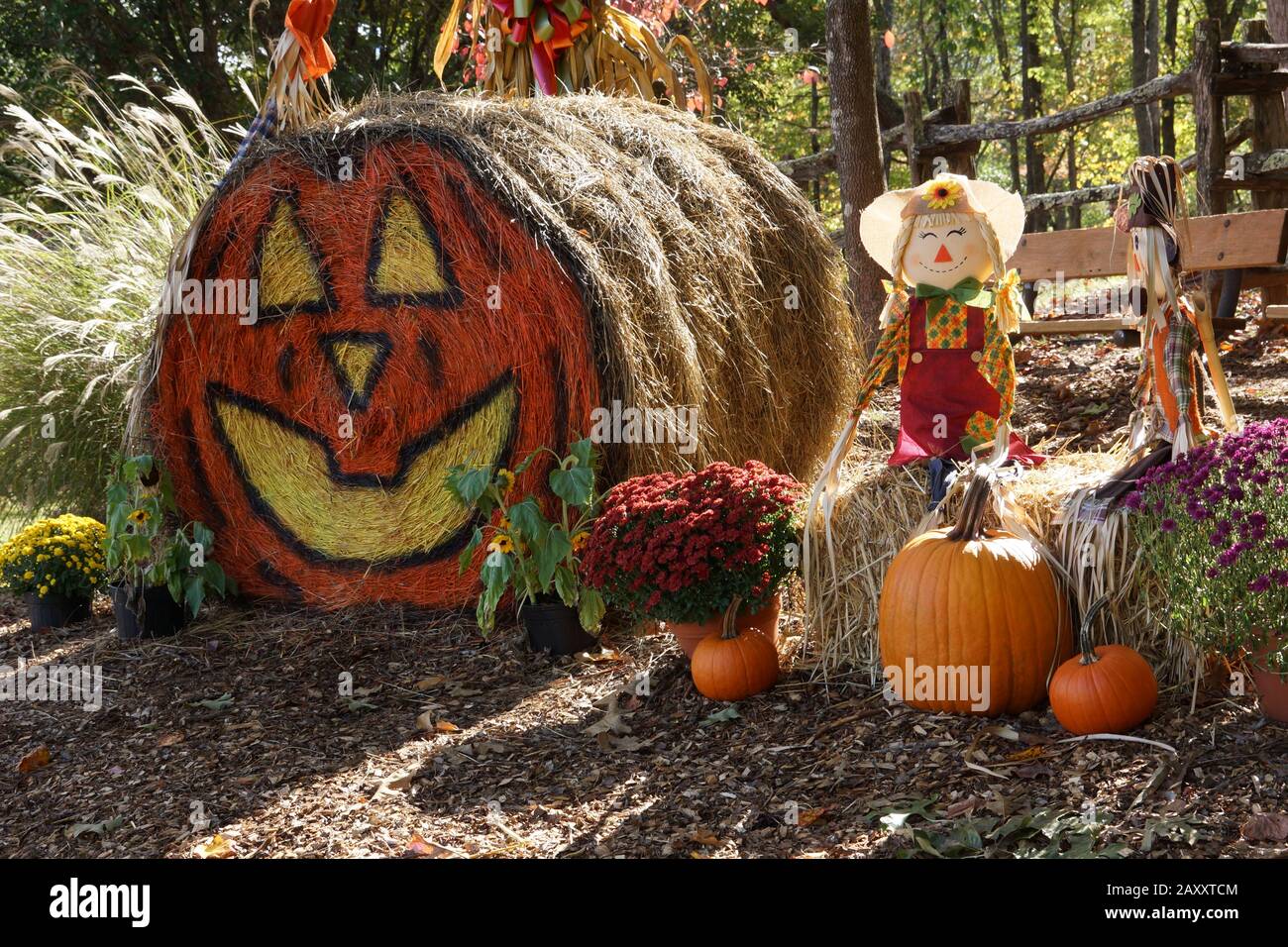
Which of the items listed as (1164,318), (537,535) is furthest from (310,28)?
(1164,318)

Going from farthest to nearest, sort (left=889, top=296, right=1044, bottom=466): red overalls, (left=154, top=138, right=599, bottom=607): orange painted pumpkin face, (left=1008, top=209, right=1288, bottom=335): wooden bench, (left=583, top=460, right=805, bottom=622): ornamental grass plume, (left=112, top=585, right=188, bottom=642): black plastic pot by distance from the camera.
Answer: (left=1008, top=209, right=1288, bottom=335): wooden bench, (left=112, top=585, right=188, bottom=642): black plastic pot, (left=154, top=138, right=599, bottom=607): orange painted pumpkin face, (left=889, top=296, right=1044, bottom=466): red overalls, (left=583, top=460, right=805, bottom=622): ornamental grass plume

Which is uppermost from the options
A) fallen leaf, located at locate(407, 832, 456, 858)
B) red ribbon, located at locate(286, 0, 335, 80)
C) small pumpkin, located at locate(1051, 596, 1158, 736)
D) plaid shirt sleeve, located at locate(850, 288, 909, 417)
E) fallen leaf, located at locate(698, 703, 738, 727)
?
red ribbon, located at locate(286, 0, 335, 80)

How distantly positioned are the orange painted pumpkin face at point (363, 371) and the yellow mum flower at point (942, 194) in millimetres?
1119

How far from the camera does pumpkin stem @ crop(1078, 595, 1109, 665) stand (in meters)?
2.76

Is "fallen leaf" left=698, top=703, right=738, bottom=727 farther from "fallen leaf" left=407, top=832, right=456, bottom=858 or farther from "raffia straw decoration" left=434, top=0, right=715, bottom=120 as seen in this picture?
"raffia straw decoration" left=434, top=0, right=715, bottom=120

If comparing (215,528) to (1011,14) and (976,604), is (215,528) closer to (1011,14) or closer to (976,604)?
(976,604)

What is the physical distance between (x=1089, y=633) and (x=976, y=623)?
261mm

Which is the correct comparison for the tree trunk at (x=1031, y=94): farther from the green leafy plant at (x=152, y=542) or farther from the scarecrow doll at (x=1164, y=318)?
the green leafy plant at (x=152, y=542)

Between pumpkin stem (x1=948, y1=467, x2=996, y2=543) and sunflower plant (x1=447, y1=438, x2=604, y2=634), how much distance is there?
3.66ft

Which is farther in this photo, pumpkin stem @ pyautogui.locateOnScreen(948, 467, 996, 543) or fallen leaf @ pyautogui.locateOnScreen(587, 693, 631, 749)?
fallen leaf @ pyautogui.locateOnScreen(587, 693, 631, 749)

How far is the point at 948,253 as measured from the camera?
3.49m

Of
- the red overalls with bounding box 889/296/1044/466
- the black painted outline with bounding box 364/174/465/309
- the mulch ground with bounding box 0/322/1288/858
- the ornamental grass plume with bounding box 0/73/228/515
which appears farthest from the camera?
the ornamental grass plume with bounding box 0/73/228/515

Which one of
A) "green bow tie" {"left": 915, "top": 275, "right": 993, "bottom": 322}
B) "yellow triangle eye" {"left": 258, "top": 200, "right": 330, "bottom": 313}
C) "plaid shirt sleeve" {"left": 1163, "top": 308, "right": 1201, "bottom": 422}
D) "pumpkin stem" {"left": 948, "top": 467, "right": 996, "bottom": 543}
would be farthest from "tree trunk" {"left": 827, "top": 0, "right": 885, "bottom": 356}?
"pumpkin stem" {"left": 948, "top": 467, "right": 996, "bottom": 543}

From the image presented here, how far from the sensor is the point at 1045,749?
8.96ft
